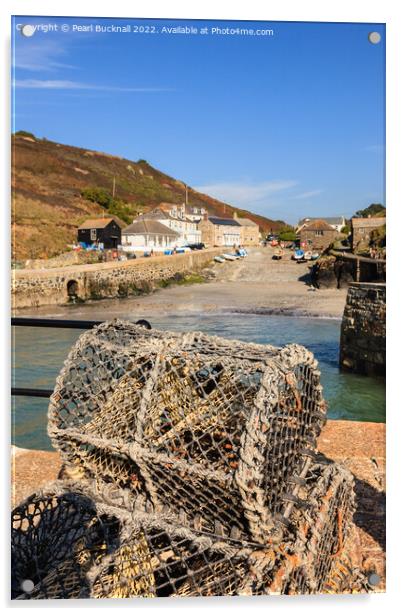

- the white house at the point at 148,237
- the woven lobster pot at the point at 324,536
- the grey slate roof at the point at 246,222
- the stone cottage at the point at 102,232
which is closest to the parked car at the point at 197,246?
the white house at the point at 148,237

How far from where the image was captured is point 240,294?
4.38 metres

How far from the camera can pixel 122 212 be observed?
400 cm

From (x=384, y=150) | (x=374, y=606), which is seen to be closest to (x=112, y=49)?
(x=384, y=150)

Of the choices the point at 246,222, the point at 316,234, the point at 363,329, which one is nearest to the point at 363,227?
the point at 316,234

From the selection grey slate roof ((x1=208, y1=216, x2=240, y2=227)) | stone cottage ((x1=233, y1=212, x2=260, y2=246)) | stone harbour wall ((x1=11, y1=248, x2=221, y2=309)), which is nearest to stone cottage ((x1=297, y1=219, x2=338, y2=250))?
stone cottage ((x1=233, y1=212, x2=260, y2=246))

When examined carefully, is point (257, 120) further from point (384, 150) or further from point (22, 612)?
point (22, 612)

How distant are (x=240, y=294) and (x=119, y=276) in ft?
3.13

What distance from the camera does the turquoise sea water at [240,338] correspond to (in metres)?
3.51

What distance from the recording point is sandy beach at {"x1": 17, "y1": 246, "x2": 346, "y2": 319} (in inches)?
167

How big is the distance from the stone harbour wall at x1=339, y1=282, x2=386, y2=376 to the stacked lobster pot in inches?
107

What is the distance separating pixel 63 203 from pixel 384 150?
2082 millimetres

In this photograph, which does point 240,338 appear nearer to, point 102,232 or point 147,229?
point 147,229

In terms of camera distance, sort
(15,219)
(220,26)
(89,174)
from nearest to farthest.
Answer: (220,26), (15,219), (89,174)

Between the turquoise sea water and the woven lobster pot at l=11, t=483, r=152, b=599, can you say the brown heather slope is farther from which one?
the woven lobster pot at l=11, t=483, r=152, b=599
